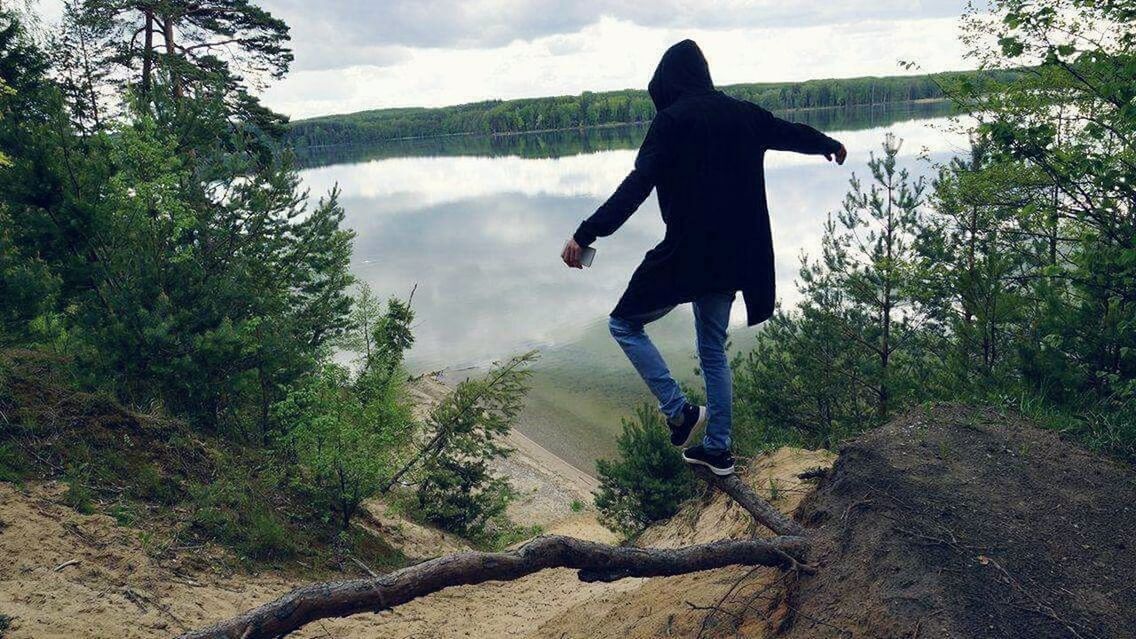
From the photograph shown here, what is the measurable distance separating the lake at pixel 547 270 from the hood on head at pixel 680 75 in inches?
425

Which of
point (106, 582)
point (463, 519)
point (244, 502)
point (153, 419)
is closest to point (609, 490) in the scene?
point (463, 519)

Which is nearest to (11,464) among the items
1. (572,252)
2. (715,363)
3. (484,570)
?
(484,570)

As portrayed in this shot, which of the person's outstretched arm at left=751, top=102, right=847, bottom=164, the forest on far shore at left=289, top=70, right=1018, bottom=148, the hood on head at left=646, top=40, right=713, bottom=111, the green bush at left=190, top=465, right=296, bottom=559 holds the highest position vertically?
the forest on far shore at left=289, top=70, right=1018, bottom=148

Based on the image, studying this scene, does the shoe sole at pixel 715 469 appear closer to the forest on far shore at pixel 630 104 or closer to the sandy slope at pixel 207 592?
the sandy slope at pixel 207 592

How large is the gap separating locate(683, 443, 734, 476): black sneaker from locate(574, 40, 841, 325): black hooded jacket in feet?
3.12

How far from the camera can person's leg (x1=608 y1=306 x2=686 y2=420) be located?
4.06m

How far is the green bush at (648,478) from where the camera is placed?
41.0 feet

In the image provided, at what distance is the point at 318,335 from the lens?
13.7 m

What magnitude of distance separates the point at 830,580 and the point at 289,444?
749cm

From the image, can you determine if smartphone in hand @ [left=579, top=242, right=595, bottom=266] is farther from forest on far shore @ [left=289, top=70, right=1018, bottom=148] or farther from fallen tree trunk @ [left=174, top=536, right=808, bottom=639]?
forest on far shore @ [left=289, top=70, right=1018, bottom=148]

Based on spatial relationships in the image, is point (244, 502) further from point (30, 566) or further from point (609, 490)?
point (609, 490)

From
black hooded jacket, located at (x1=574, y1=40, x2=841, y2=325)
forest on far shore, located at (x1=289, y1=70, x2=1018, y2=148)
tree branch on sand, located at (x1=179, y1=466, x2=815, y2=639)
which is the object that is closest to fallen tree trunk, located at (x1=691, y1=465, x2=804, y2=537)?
tree branch on sand, located at (x1=179, y1=466, x2=815, y2=639)

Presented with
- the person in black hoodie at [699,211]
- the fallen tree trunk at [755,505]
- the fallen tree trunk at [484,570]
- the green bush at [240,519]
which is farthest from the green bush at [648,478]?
the fallen tree trunk at [484,570]

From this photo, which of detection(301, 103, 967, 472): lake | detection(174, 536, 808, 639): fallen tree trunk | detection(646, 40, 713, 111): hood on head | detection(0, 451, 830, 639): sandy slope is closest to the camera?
detection(174, 536, 808, 639): fallen tree trunk
